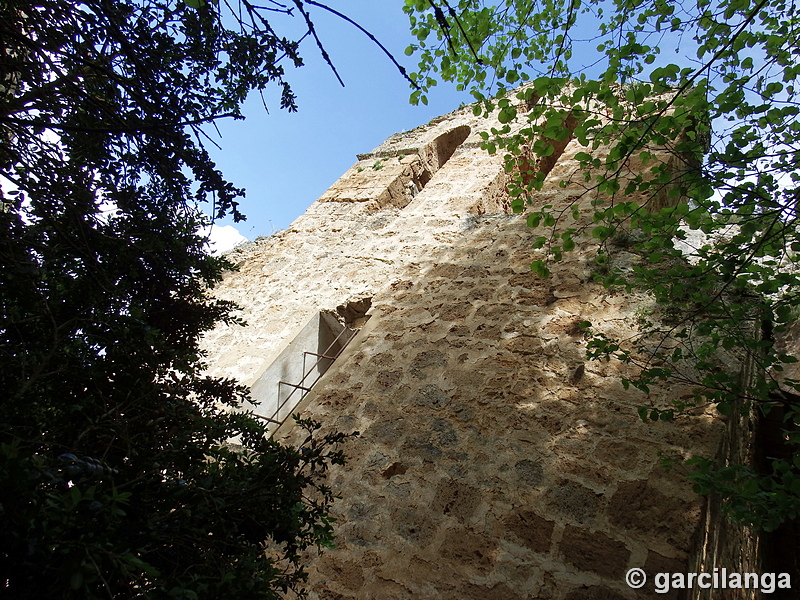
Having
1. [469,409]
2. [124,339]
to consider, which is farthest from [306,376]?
[124,339]

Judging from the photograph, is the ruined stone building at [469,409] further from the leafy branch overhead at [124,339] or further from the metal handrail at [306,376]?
the leafy branch overhead at [124,339]

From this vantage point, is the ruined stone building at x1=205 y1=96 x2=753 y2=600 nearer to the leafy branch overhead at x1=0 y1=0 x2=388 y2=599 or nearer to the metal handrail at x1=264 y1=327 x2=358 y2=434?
the metal handrail at x1=264 y1=327 x2=358 y2=434

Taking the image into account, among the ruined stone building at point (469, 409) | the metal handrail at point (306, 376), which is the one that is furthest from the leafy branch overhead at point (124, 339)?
the metal handrail at point (306, 376)

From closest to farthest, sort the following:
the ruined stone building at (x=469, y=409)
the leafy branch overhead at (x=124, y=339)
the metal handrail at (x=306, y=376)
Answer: the leafy branch overhead at (x=124, y=339)
the ruined stone building at (x=469, y=409)
the metal handrail at (x=306, y=376)

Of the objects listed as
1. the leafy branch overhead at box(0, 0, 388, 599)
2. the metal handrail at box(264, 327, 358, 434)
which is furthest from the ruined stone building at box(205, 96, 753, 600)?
the leafy branch overhead at box(0, 0, 388, 599)

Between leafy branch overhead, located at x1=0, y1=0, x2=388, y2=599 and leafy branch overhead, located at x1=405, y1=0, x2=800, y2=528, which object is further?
leafy branch overhead, located at x1=405, y1=0, x2=800, y2=528

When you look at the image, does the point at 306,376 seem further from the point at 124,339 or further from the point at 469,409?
the point at 124,339

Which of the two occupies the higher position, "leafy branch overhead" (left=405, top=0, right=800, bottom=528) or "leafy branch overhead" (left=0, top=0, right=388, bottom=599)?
"leafy branch overhead" (left=405, top=0, right=800, bottom=528)

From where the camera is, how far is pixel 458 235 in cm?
427

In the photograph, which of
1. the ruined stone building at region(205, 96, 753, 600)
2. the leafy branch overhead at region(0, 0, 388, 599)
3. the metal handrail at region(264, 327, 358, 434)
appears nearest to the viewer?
the leafy branch overhead at region(0, 0, 388, 599)

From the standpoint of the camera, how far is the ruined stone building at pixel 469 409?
2.11 m

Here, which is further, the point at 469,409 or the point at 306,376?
the point at 306,376

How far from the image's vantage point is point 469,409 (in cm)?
281

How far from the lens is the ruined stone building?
211cm
